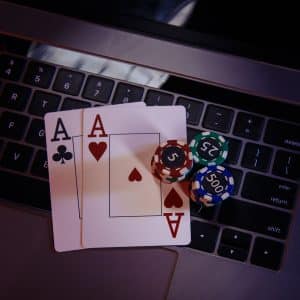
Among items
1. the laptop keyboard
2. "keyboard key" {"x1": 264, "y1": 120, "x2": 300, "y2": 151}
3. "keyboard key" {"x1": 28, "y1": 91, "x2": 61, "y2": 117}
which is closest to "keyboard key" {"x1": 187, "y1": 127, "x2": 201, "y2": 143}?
the laptop keyboard

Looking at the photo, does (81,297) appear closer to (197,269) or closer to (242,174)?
(197,269)

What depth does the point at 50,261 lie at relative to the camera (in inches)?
28.6

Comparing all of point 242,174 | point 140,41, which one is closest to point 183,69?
point 140,41

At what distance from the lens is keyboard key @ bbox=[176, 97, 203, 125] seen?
768 mm

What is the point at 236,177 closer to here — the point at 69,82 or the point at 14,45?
the point at 69,82

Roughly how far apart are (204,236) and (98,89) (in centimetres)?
27

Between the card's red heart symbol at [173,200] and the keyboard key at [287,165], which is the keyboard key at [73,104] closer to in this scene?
the card's red heart symbol at [173,200]

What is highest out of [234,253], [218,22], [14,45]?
[218,22]

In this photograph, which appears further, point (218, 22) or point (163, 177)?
point (218, 22)

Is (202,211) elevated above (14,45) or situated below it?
below

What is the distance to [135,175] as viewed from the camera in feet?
2.48

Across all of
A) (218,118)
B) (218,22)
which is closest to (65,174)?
(218,118)

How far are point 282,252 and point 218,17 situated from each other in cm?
41

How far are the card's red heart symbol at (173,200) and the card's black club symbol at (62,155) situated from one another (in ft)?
0.52
